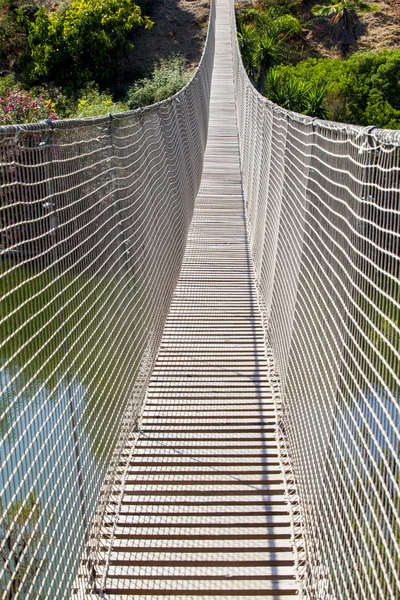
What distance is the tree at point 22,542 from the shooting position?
175 cm

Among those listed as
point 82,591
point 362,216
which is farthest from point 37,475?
point 362,216

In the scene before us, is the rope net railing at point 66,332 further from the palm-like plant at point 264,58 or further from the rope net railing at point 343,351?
the palm-like plant at point 264,58

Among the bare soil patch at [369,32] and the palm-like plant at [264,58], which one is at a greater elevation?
the bare soil patch at [369,32]

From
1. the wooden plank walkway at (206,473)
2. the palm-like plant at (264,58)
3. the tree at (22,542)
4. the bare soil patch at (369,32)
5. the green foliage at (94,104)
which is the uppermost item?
the bare soil patch at (369,32)

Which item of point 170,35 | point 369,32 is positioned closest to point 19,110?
point 170,35

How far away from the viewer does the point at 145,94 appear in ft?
61.0

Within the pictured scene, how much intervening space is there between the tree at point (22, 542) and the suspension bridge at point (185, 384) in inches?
0.5

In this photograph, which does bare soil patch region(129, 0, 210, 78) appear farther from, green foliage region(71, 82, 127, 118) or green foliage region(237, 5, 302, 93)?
green foliage region(71, 82, 127, 118)

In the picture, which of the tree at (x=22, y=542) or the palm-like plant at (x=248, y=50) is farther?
the palm-like plant at (x=248, y=50)

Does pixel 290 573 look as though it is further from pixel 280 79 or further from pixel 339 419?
pixel 280 79

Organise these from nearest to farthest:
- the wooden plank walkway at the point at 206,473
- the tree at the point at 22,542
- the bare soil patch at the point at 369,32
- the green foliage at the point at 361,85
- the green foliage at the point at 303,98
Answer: the tree at the point at 22,542 < the wooden plank walkway at the point at 206,473 < the green foliage at the point at 303,98 < the green foliage at the point at 361,85 < the bare soil patch at the point at 369,32

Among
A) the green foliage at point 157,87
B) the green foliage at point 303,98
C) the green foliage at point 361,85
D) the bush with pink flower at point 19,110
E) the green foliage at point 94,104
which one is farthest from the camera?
the green foliage at point 361,85

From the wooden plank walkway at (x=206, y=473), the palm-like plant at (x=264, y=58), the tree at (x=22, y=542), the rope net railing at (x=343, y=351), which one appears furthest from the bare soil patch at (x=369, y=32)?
the tree at (x=22, y=542)

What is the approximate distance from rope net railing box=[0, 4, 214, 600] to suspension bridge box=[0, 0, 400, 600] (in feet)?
0.03
